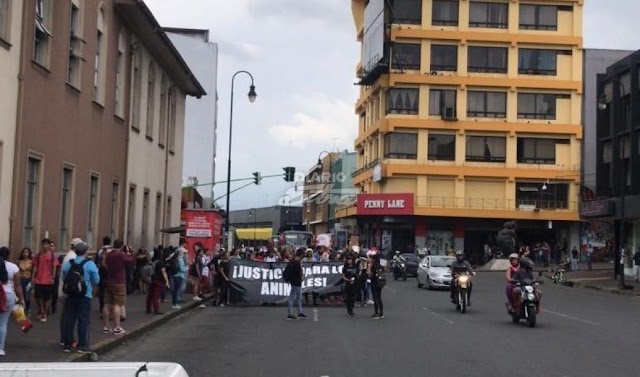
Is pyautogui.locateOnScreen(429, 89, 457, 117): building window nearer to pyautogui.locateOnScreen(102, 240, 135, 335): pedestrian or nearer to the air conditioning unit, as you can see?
the air conditioning unit

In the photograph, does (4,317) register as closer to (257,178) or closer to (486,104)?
(257,178)

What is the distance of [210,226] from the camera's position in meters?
28.7

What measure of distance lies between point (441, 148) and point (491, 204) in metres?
5.92

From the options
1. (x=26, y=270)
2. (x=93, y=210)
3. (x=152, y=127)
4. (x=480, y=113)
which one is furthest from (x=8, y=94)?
(x=480, y=113)

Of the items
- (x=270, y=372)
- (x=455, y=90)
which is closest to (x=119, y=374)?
(x=270, y=372)

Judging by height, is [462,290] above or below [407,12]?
below

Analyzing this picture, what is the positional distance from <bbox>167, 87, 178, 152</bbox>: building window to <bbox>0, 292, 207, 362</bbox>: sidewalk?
Answer: 623 inches

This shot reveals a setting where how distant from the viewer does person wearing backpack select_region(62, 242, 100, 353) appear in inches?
480

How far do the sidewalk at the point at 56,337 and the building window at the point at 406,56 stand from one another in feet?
152

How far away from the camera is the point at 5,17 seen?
54.8ft

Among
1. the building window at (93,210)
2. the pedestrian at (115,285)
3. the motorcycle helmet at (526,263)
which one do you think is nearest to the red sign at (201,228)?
the building window at (93,210)

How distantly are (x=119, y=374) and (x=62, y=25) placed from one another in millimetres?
18009

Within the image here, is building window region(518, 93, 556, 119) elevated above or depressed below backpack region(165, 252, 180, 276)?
above

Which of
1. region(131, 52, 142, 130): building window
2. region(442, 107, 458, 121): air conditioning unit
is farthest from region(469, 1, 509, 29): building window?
region(131, 52, 142, 130): building window
